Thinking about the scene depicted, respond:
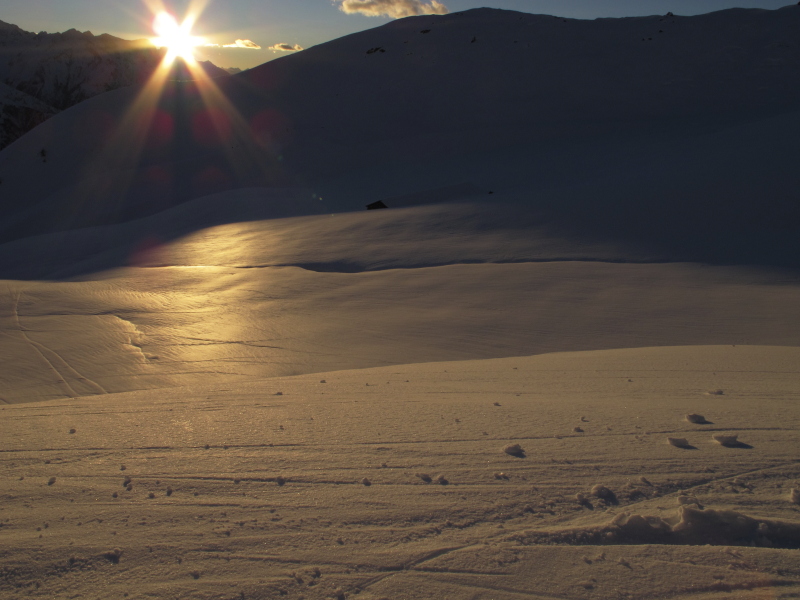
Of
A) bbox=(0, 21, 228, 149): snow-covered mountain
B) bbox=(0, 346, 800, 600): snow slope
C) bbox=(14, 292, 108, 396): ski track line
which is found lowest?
bbox=(14, 292, 108, 396): ski track line

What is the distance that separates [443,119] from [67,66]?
298 feet

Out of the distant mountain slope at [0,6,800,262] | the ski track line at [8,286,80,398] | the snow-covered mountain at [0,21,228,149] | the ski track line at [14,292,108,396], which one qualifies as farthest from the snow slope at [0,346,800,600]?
the snow-covered mountain at [0,21,228,149]

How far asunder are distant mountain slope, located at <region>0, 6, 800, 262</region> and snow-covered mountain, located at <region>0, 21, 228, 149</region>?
5961 centimetres

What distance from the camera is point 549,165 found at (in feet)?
52.1

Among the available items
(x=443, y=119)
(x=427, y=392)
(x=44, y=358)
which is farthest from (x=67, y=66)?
(x=427, y=392)

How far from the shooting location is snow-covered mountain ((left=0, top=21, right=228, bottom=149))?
86.4m

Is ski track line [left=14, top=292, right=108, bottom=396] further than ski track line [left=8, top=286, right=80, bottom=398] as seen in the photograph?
Yes

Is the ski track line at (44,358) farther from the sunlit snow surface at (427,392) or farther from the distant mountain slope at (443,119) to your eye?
the distant mountain slope at (443,119)

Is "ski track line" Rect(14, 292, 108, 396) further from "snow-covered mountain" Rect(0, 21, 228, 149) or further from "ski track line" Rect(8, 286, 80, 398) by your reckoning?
"snow-covered mountain" Rect(0, 21, 228, 149)

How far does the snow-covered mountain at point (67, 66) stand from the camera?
283ft

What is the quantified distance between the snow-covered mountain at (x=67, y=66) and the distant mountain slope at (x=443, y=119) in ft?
196

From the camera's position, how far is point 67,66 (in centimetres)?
8888

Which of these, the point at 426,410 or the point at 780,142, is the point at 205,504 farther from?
the point at 780,142

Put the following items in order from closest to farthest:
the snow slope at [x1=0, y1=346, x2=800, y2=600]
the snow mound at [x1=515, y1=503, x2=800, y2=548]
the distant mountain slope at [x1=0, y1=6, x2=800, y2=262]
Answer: the snow slope at [x1=0, y1=346, x2=800, y2=600]
the snow mound at [x1=515, y1=503, x2=800, y2=548]
the distant mountain slope at [x1=0, y1=6, x2=800, y2=262]
